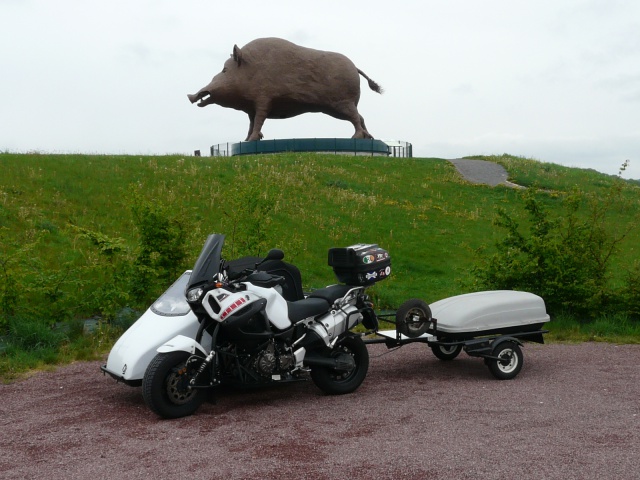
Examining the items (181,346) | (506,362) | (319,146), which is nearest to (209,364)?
(181,346)

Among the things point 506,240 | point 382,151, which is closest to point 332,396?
point 506,240

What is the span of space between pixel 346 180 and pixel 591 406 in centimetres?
2117

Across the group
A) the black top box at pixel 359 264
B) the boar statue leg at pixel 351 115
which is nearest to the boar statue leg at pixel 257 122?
the boar statue leg at pixel 351 115

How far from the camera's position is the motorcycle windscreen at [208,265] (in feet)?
19.7

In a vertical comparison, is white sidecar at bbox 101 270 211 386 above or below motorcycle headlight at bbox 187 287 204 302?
below

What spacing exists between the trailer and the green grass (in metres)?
2.57

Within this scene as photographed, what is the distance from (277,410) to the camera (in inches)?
244

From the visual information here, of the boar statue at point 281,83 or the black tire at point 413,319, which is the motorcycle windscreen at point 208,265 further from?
the boar statue at point 281,83

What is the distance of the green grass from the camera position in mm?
11211

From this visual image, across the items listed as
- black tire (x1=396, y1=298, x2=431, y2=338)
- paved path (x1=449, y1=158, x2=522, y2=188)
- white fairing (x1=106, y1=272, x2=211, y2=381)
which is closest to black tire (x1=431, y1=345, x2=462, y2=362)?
black tire (x1=396, y1=298, x2=431, y2=338)

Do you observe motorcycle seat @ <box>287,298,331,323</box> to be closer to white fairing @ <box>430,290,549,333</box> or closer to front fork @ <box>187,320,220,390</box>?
front fork @ <box>187,320,220,390</box>

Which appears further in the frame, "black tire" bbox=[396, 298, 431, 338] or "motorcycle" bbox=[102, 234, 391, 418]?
"black tire" bbox=[396, 298, 431, 338]

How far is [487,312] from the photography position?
301 inches

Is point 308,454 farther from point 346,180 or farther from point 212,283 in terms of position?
point 346,180
